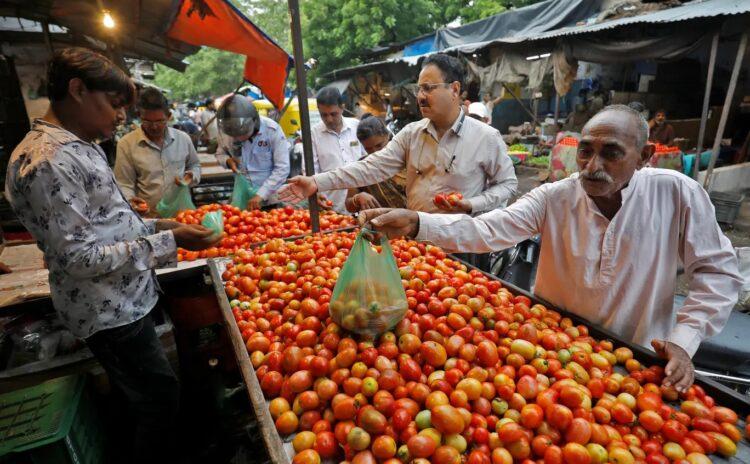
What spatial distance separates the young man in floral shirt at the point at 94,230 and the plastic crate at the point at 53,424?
32 centimetres

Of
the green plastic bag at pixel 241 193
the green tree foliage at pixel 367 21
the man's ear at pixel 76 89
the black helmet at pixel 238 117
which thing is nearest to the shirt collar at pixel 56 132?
the man's ear at pixel 76 89

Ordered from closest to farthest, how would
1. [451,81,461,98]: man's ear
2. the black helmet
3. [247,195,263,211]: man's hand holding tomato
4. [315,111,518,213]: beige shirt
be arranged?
[451,81,461,98]: man's ear, [315,111,518,213]: beige shirt, [247,195,263,211]: man's hand holding tomato, the black helmet

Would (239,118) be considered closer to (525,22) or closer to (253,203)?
(253,203)

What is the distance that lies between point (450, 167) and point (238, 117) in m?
2.99

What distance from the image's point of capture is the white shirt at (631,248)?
1848 mm

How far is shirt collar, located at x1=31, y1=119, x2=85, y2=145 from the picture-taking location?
194 centimetres

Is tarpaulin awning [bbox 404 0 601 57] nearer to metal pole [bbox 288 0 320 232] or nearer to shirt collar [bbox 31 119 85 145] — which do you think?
metal pole [bbox 288 0 320 232]

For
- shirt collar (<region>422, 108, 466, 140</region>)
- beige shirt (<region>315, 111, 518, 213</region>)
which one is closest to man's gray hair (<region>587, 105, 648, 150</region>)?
beige shirt (<region>315, 111, 518, 213</region>)

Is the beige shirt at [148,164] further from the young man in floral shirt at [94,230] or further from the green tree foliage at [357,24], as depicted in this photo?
the green tree foliage at [357,24]

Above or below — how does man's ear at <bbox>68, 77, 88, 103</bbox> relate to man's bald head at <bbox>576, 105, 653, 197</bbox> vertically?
above

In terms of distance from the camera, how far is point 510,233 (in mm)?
2369

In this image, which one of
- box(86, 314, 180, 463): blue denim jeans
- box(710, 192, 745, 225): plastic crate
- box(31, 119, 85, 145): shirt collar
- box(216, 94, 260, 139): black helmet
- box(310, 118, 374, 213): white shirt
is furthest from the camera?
box(710, 192, 745, 225): plastic crate

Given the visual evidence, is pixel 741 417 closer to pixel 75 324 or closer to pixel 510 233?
pixel 510 233

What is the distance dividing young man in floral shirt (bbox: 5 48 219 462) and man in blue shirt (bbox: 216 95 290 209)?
270cm
